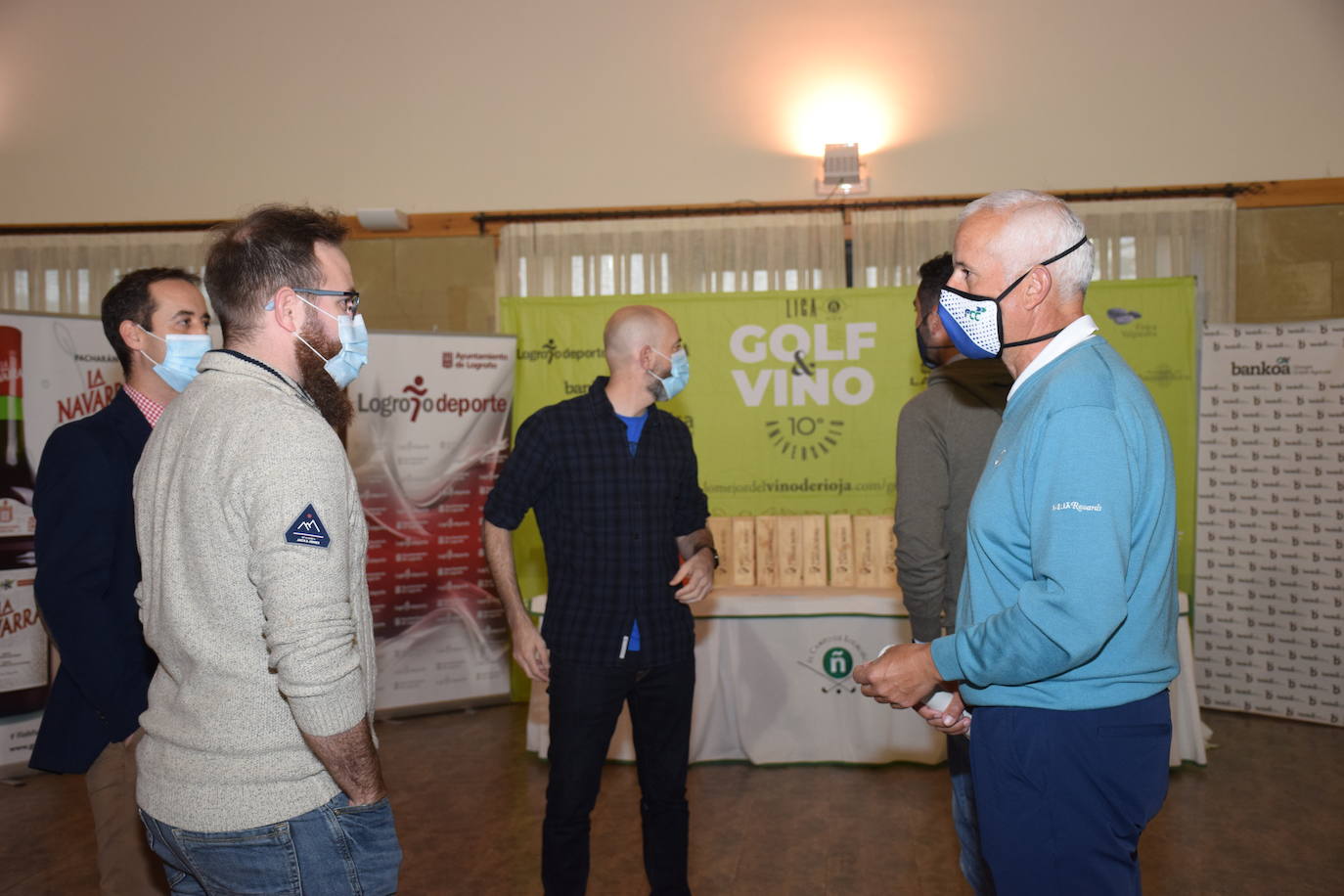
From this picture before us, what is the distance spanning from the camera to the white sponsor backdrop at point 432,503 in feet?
16.9

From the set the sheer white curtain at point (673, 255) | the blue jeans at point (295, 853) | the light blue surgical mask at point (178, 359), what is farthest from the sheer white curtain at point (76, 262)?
the blue jeans at point (295, 853)

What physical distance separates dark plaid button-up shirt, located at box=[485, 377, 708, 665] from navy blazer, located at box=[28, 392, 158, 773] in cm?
88

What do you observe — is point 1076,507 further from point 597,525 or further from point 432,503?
point 432,503

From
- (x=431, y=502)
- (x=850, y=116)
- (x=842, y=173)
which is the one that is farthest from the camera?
Result: (x=850, y=116)

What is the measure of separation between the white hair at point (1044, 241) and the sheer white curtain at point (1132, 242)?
482 centimetres

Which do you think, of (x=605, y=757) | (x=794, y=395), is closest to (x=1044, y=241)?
(x=605, y=757)

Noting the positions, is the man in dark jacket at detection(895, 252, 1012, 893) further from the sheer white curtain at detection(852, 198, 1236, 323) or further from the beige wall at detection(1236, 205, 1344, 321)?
the beige wall at detection(1236, 205, 1344, 321)

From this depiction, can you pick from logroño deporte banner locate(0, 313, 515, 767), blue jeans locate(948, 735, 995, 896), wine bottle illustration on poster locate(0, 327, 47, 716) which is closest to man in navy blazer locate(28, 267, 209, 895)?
blue jeans locate(948, 735, 995, 896)

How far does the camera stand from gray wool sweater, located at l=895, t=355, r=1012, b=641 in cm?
236

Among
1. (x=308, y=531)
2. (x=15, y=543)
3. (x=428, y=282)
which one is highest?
(x=428, y=282)

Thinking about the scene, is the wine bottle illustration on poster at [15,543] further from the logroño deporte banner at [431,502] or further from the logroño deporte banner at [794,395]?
the logroño deporte banner at [794,395]

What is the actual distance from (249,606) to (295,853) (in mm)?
364

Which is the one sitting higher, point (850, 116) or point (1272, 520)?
point (850, 116)

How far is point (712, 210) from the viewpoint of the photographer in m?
6.50
